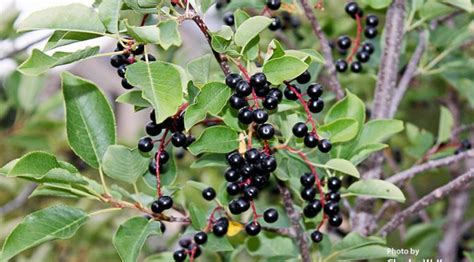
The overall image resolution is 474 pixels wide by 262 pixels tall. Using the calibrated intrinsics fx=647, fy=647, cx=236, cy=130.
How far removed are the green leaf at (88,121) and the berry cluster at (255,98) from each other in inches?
10.6

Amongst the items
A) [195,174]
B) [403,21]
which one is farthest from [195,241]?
[195,174]

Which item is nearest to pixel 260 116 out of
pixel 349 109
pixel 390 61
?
pixel 349 109

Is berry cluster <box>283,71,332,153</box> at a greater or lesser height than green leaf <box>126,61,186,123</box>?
lesser

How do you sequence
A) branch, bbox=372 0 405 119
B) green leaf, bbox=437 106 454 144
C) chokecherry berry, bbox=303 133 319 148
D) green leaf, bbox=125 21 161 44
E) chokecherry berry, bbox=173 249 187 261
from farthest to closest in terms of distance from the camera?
green leaf, bbox=437 106 454 144 < branch, bbox=372 0 405 119 < chokecherry berry, bbox=173 249 187 261 < chokecherry berry, bbox=303 133 319 148 < green leaf, bbox=125 21 161 44

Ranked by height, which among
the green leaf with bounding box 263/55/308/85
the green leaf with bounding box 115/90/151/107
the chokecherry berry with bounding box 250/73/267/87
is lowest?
the green leaf with bounding box 115/90/151/107

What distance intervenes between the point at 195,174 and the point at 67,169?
158 centimetres

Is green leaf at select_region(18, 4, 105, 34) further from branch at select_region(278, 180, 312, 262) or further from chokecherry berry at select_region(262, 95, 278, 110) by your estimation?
branch at select_region(278, 180, 312, 262)

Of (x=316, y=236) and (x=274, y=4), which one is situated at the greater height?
(x=274, y=4)

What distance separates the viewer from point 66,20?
94 centimetres

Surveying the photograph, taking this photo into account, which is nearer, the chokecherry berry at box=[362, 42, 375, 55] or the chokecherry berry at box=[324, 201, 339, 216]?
the chokecherry berry at box=[324, 201, 339, 216]

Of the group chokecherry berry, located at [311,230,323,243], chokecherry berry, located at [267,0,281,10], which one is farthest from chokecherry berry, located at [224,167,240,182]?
chokecherry berry, located at [267,0,281,10]

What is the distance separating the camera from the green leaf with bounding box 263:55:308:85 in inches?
37.5

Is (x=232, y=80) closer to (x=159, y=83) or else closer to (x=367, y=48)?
(x=159, y=83)

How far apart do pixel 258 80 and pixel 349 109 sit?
1.13ft
